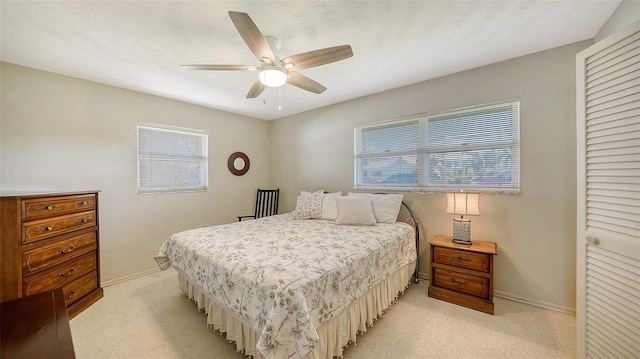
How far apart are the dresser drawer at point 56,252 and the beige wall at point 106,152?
45cm

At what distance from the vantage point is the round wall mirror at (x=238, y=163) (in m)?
4.23

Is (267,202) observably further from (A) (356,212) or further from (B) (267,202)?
(A) (356,212)

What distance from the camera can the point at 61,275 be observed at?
222 cm

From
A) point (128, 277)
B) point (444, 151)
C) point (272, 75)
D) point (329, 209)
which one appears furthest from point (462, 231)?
point (128, 277)

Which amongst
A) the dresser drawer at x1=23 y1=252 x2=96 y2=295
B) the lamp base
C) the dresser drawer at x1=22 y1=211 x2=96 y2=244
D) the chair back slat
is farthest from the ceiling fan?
the chair back slat

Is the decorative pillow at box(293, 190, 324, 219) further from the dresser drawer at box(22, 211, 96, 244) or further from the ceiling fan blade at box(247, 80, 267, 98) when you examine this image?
the dresser drawer at box(22, 211, 96, 244)

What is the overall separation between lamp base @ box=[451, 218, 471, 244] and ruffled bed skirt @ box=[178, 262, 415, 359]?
2.47 ft

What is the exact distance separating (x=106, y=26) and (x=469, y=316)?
3.99 m

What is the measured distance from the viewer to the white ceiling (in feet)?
5.43

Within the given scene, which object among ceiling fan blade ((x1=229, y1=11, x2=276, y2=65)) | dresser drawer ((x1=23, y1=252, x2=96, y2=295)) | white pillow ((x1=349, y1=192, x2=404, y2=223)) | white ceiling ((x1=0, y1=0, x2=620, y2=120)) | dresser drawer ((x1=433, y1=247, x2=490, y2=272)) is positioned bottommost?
dresser drawer ((x1=23, y1=252, x2=96, y2=295))

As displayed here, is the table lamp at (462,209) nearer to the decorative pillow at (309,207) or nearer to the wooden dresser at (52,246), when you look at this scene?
the decorative pillow at (309,207)

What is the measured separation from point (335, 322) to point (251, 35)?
6.62 feet

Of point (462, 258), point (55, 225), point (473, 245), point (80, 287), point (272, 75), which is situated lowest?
point (80, 287)

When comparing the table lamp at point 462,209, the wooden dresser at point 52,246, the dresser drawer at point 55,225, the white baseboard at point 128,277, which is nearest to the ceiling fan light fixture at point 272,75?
the table lamp at point 462,209
